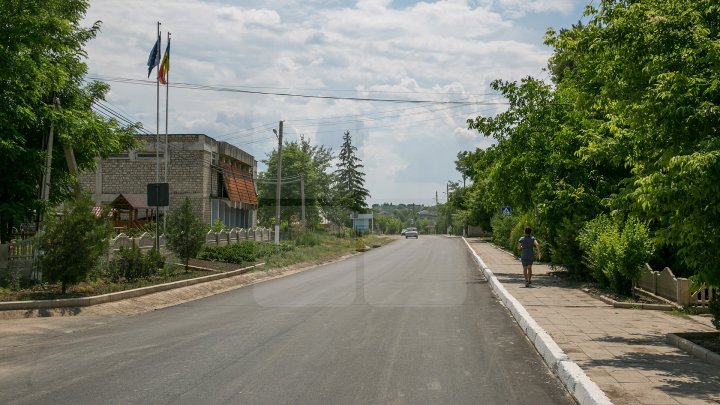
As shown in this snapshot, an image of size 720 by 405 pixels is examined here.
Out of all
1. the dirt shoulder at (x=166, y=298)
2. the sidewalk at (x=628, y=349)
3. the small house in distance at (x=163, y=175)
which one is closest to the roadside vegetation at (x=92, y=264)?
the dirt shoulder at (x=166, y=298)

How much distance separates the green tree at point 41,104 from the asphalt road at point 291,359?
7596 mm

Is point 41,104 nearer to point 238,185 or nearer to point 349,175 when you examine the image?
point 238,185

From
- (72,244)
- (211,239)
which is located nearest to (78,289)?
(72,244)

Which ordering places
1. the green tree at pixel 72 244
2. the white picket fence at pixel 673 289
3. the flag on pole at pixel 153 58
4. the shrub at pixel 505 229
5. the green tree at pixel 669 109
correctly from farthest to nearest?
the shrub at pixel 505 229 → the flag on pole at pixel 153 58 → the green tree at pixel 72 244 → the white picket fence at pixel 673 289 → the green tree at pixel 669 109

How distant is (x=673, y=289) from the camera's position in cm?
1309

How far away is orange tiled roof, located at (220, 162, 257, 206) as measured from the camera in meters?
47.2

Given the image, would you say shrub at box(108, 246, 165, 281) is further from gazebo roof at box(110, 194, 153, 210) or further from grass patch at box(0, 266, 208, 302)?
gazebo roof at box(110, 194, 153, 210)

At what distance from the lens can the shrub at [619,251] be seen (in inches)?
553

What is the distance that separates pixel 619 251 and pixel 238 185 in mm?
40061

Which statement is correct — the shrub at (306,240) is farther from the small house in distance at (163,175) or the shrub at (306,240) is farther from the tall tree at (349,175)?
the tall tree at (349,175)

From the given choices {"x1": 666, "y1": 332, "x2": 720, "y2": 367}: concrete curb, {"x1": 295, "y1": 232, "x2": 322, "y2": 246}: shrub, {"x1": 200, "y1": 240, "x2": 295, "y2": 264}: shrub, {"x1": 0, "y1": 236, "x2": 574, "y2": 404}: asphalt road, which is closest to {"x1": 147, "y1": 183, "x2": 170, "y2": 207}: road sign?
{"x1": 0, "y1": 236, "x2": 574, "y2": 404}: asphalt road

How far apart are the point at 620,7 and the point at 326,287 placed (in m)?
11.8

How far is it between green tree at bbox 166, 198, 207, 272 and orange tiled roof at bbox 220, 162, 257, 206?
25495 millimetres

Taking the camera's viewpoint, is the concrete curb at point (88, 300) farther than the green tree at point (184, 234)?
No
